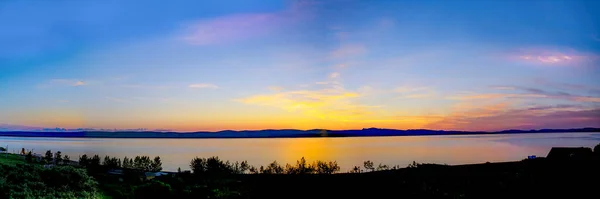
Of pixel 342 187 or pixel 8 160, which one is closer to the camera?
pixel 342 187

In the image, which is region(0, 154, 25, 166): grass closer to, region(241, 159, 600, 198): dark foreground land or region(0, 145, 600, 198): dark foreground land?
region(0, 145, 600, 198): dark foreground land

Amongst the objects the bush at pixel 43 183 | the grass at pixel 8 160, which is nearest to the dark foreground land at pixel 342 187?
the bush at pixel 43 183

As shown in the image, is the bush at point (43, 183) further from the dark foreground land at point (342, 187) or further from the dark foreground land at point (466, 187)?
the dark foreground land at point (466, 187)

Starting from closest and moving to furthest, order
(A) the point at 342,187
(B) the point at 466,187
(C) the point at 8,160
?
(B) the point at 466,187
(A) the point at 342,187
(C) the point at 8,160

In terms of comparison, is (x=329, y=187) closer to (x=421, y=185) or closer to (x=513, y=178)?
(x=421, y=185)

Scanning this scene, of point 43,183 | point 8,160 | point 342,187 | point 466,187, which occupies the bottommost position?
point 342,187


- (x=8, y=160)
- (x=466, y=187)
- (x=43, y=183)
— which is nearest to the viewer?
(x=43, y=183)

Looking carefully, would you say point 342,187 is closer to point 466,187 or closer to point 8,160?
point 466,187

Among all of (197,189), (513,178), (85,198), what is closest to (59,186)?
(85,198)

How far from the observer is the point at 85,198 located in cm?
1556

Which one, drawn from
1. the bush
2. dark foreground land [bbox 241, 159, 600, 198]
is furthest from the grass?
dark foreground land [bbox 241, 159, 600, 198]

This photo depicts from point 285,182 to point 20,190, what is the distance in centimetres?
1565

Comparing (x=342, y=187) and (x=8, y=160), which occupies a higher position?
(x=8, y=160)

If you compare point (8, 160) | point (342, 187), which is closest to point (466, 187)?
point (342, 187)
